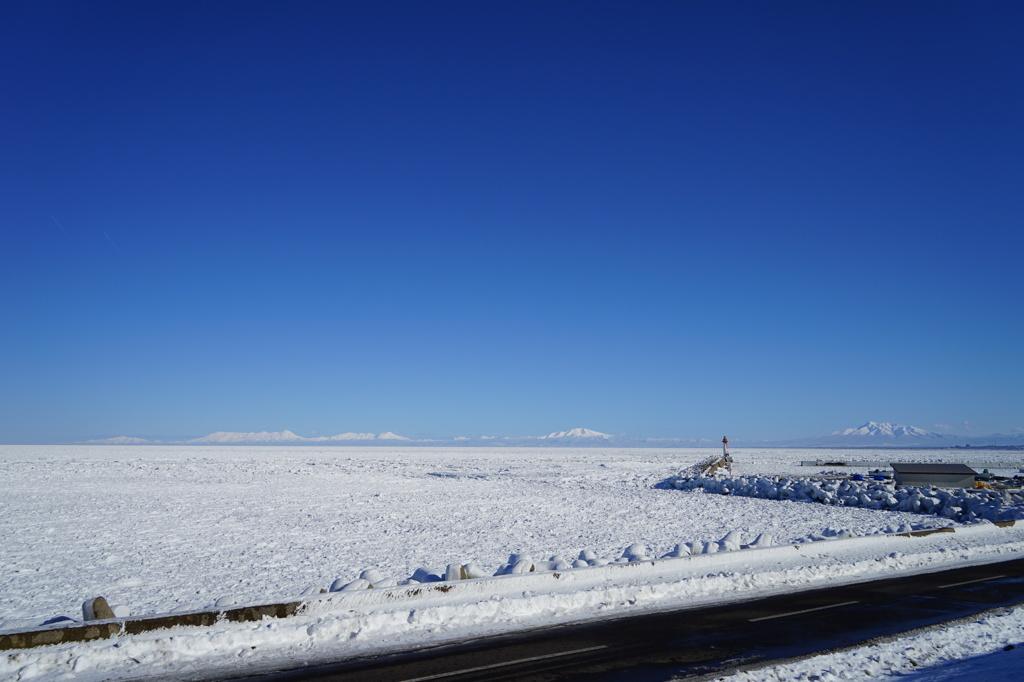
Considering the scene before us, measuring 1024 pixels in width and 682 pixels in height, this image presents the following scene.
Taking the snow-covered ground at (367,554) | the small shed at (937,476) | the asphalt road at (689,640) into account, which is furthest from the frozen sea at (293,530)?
the small shed at (937,476)

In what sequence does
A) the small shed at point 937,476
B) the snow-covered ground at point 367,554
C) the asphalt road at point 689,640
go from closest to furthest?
the asphalt road at point 689,640
the snow-covered ground at point 367,554
the small shed at point 937,476

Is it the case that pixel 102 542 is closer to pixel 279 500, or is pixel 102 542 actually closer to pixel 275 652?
pixel 279 500

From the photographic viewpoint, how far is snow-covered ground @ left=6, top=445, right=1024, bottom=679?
682 cm

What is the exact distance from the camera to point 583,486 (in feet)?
98.3

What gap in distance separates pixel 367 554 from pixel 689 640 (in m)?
7.78

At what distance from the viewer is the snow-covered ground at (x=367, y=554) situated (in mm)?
6824

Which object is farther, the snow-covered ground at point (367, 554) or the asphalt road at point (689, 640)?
the snow-covered ground at point (367, 554)

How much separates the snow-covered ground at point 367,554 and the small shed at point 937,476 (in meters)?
6.99

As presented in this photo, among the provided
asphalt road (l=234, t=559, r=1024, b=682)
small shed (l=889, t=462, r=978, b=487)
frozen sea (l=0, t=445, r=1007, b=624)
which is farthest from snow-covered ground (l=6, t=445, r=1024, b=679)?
small shed (l=889, t=462, r=978, b=487)

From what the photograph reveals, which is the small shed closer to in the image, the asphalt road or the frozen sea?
the frozen sea

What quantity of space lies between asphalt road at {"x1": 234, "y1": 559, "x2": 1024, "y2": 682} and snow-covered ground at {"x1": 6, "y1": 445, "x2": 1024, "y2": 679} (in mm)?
536

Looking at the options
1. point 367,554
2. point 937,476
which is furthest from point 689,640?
point 937,476

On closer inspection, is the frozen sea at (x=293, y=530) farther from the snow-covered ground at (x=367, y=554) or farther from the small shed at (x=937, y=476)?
the small shed at (x=937, y=476)

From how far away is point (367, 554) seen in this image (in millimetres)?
12734
